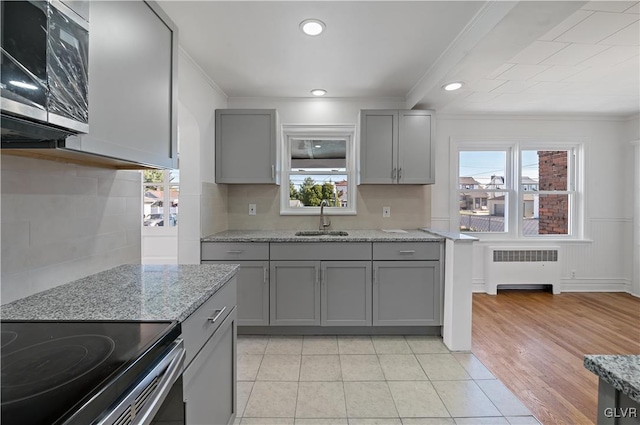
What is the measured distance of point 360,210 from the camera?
11.6 ft

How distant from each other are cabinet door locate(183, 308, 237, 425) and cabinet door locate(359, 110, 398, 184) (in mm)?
2115

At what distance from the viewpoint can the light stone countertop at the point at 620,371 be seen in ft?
1.92

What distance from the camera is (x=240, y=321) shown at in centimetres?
280

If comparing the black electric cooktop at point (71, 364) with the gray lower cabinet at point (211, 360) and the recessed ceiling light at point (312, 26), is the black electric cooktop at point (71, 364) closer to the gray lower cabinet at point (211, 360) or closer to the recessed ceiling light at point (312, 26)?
the gray lower cabinet at point (211, 360)

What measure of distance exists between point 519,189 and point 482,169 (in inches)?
23.5

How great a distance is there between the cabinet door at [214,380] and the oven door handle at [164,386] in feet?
0.52

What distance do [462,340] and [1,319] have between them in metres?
2.90

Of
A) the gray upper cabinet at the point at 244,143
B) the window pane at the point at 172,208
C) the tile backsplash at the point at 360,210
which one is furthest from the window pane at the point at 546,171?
the window pane at the point at 172,208

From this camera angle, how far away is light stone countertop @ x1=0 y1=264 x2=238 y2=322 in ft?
3.26

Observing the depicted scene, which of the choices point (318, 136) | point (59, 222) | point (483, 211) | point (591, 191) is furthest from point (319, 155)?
point (591, 191)

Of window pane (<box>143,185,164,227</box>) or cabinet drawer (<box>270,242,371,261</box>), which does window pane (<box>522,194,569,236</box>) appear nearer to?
cabinet drawer (<box>270,242,371,261</box>)

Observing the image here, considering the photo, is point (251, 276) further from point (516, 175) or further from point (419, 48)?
point (516, 175)

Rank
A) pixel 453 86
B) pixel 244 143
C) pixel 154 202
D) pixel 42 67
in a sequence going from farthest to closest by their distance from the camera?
pixel 154 202 < pixel 244 143 < pixel 453 86 < pixel 42 67

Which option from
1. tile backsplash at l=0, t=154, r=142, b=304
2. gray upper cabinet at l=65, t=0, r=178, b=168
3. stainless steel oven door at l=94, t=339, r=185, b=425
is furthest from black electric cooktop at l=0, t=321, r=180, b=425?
gray upper cabinet at l=65, t=0, r=178, b=168
